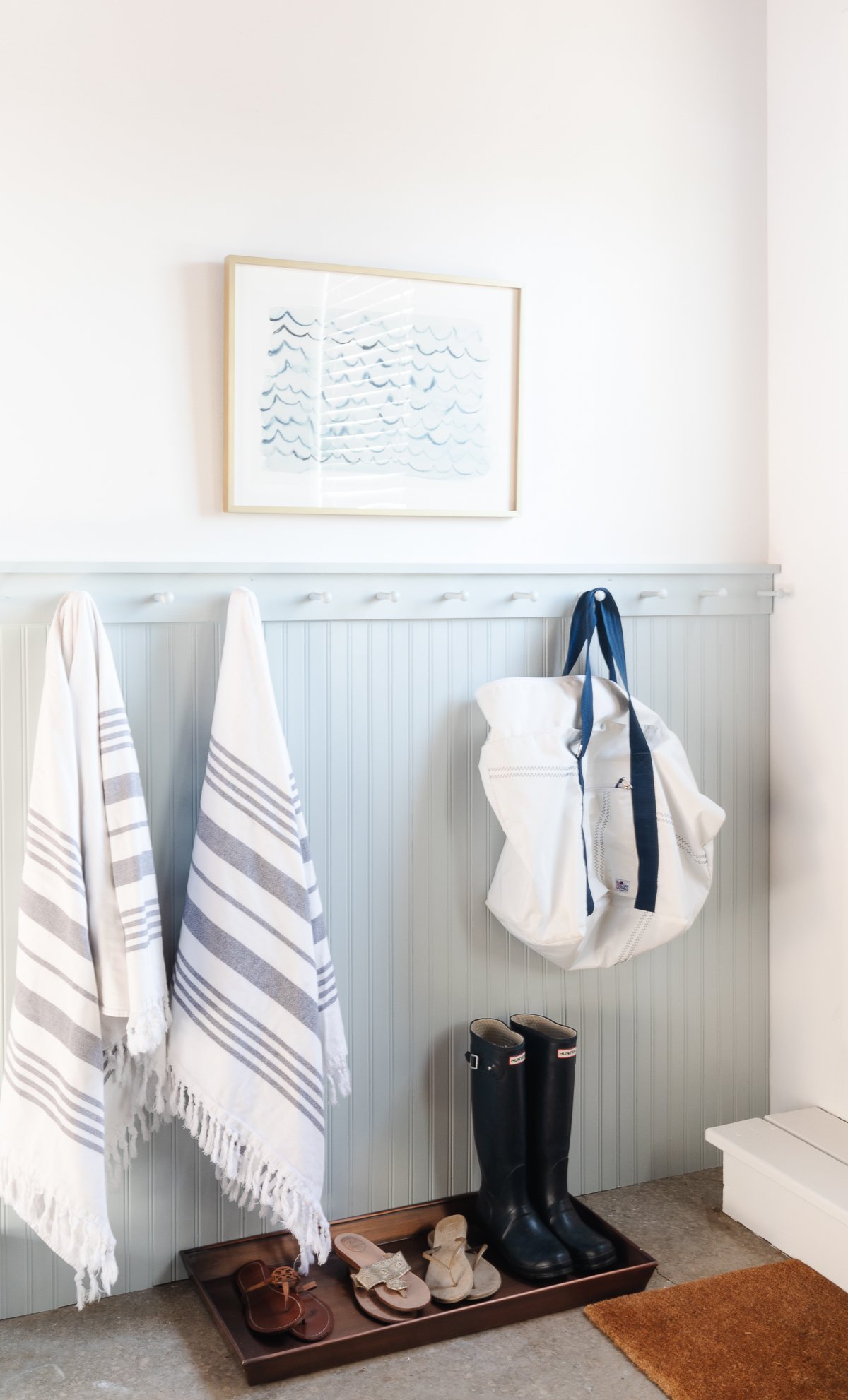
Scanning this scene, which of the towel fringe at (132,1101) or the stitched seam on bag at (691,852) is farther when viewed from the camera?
the stitched seam on bag at (691,852)

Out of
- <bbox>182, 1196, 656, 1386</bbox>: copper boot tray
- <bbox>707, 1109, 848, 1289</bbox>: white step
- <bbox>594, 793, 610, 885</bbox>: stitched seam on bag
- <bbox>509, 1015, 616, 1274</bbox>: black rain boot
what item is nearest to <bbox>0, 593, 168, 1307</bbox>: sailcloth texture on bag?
<bbox>182, 1196, 656, 1386</bbox>: copper boot tray

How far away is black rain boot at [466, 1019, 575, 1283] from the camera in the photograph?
5.98ft

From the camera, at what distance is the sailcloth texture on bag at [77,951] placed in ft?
5.03

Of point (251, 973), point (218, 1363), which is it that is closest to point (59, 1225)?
point (218, 1363)

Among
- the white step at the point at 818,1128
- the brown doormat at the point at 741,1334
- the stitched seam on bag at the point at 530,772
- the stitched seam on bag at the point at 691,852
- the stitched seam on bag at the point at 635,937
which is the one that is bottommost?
the brown doormat at the point at 741,1334

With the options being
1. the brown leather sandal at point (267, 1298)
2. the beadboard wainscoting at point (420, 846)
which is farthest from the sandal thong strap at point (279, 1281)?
the beadboard wainscoting at point (420, 846)

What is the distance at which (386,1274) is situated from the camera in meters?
1.73

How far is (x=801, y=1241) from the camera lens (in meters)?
1.86

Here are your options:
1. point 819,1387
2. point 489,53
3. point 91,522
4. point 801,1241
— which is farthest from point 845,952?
point 489,53

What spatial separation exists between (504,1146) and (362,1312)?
0.33m

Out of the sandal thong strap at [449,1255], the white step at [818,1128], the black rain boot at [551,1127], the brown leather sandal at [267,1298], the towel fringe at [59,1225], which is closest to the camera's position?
the towel fringe at [59,1225]

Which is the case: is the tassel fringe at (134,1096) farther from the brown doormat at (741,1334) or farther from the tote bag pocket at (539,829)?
the brown doormat at (741,1334)

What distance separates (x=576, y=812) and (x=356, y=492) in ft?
2.11

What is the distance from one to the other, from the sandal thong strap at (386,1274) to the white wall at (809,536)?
0.89 metres
